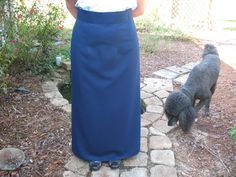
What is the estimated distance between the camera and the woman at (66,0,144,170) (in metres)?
2.72

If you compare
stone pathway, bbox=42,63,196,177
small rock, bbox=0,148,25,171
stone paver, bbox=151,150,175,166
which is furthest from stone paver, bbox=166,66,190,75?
small rock, bbox=0,148,25,171

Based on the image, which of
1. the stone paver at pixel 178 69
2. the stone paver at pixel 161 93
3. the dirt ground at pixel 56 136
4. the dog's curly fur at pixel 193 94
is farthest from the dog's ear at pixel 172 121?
the stone paver at pixel 178 69

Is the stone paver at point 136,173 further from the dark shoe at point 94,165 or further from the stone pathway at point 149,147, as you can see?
the dark shoe at point 94,165

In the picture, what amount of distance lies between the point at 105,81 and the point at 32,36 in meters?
2.11

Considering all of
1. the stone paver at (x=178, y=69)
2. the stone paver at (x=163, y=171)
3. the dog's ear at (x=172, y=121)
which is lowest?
the stone paver at (x=178, y=69)

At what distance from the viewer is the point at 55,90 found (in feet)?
14.2

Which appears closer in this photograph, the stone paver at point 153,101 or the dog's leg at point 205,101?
the dog's leg at point 205,101

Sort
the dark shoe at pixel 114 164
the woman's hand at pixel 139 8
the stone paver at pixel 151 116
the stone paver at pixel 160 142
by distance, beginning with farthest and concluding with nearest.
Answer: the stone paver at pixel 151 116 < the stone paver at pixel 160 142 < the dark shoe at pixel 114 164 < the woman's hand at pixel 139 8

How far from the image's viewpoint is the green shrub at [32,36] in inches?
171

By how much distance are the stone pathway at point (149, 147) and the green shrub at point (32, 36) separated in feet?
1.30

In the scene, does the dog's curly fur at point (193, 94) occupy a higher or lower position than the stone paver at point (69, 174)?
higher

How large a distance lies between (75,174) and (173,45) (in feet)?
13.8

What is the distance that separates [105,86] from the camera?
287 cm

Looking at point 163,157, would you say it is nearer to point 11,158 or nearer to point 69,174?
point 69,174
